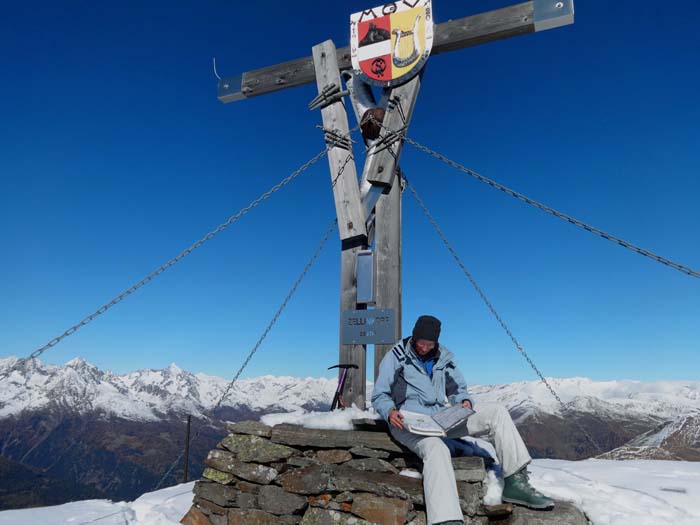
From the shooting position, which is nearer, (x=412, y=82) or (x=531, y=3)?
(x=531, y=3)

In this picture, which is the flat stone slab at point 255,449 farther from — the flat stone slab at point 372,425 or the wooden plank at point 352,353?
the wooden plank at point 352,353

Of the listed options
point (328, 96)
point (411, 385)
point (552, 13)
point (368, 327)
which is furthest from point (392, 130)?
point (411, 385)

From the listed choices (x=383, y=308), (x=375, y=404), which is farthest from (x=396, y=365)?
(x=383, y=308)

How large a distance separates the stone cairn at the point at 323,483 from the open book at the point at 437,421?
0.54 m

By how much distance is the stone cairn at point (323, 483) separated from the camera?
470 cm

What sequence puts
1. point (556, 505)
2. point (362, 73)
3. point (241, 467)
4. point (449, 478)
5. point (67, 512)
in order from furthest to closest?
point (362, 73) < point (67, 512) < point (241, 467) < point (556, 505) < point (449, 478)

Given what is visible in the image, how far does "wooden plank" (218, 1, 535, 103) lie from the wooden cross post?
14 millimetres

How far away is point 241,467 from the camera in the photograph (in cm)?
569

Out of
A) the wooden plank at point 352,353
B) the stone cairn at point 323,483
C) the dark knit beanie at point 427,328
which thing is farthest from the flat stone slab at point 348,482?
the dark knit beanie at point 427,328

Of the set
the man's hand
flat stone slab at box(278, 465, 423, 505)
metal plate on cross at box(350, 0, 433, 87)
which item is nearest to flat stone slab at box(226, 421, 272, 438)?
flat stone slab at box(278, 465, 423, 505)

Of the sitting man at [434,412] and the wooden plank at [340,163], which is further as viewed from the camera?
the wooden plank at [340,163]

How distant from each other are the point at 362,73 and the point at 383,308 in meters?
3.60

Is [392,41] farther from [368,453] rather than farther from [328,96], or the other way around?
[368,453]

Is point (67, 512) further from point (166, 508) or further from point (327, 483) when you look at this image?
point (327, 483)
